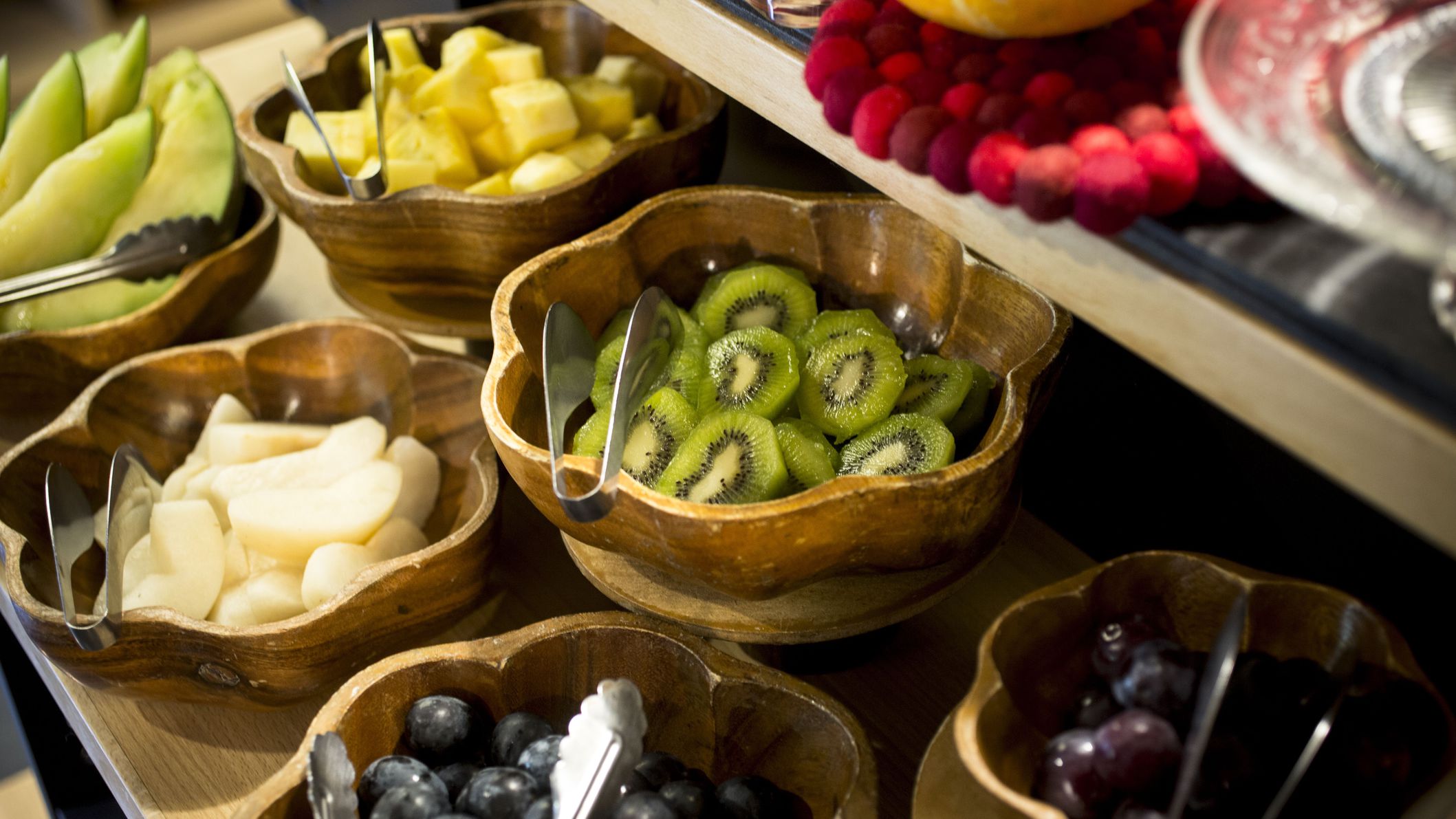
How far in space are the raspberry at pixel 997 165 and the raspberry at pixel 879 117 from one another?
7 centimetres

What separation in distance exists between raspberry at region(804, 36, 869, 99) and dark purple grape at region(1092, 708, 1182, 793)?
0.42 m

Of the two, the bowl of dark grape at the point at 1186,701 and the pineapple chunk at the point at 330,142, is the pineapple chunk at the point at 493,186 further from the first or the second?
the bowl of dark grape at the point at 1186,701

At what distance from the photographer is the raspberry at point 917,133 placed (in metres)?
0.68

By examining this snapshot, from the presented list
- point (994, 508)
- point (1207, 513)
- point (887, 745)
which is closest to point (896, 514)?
point (994, 508)

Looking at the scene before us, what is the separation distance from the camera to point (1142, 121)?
2.06 feet

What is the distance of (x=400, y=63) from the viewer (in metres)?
1.38

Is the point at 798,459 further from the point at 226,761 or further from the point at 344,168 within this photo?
the point at 344,168

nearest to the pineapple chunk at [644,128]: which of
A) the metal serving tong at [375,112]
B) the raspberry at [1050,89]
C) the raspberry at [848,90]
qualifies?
the metal serving tong at [375,112]

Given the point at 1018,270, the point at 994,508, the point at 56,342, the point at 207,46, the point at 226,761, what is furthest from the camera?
the point at 207,46

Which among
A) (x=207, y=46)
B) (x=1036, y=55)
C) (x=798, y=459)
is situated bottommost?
(x=207, y=46)

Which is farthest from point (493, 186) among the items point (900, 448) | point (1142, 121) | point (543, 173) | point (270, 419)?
point (1142, 121)

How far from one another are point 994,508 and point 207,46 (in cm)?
328

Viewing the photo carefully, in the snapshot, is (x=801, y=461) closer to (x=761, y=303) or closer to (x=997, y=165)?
(x=761, y=303)

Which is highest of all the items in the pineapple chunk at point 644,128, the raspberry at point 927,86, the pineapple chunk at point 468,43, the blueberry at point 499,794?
the raspberry at point 927,86
